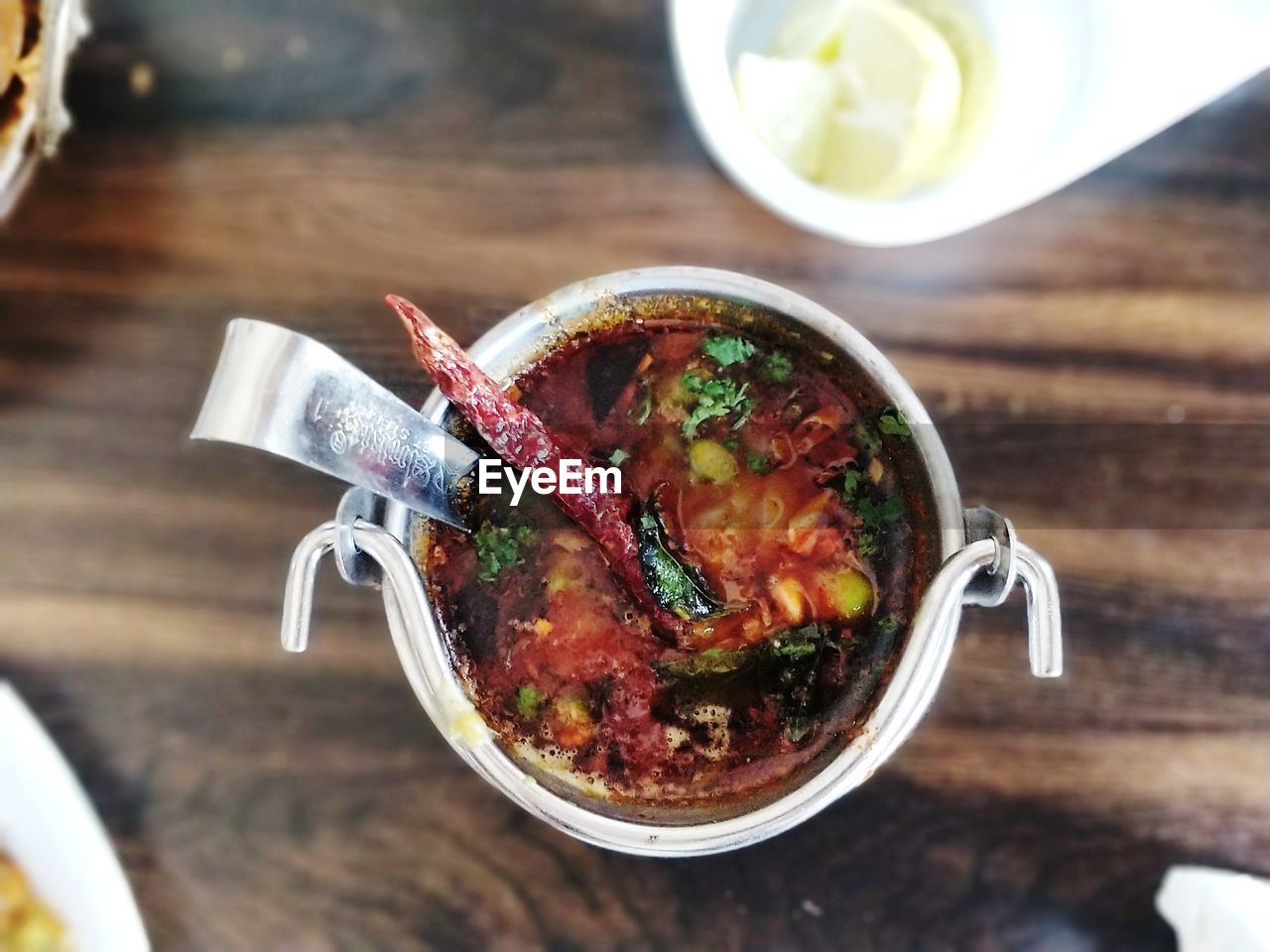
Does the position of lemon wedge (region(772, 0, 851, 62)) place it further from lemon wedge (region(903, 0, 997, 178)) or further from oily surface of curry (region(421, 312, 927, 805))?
oily surface of curry (region(421, 312, 927, 805))

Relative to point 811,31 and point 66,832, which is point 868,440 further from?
point 66,832

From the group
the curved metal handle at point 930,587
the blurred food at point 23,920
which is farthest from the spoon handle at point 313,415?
the blurred food at point 23,920

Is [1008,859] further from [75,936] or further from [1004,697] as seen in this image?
[75,936]

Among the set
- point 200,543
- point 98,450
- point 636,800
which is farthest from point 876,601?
point 98,450

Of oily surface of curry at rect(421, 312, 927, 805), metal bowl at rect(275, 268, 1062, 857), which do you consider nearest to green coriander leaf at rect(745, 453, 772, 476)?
oily surface of curry at rect(421, 312, 927, 805)

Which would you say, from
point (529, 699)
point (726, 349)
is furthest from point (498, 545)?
point (726, 349)

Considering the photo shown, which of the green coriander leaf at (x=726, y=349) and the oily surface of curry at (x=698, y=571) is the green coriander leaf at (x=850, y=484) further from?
the green coriander leaf at (x=726, y=349)
